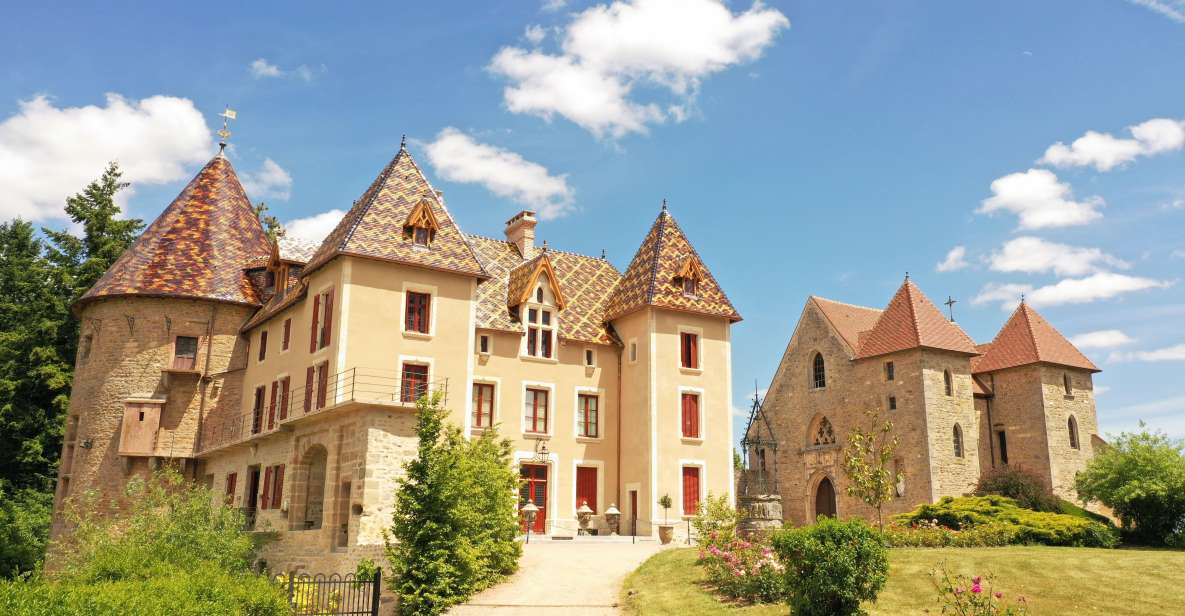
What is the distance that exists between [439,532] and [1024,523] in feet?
54.4

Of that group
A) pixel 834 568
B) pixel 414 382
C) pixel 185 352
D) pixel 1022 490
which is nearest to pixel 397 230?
pixel 414 382

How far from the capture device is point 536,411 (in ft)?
101

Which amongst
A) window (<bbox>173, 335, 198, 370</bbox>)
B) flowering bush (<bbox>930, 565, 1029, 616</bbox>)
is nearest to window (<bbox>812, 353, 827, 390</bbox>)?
flowering bush (<bbox>930, 565, 1029, 616</bbox>)

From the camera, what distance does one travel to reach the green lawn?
643 inches

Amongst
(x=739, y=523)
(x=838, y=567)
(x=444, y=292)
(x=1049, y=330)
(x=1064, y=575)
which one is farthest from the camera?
(x=1049, y=330)

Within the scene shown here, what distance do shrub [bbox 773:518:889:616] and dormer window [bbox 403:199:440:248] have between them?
1564 centimetres

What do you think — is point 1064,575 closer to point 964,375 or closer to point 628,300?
point 628,300

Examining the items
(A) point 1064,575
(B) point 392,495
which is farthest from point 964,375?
(B) point 392,495

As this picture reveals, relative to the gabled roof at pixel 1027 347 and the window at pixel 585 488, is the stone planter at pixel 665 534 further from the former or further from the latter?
the gabled roof at pixel 1027 347

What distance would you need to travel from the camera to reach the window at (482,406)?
97.5ft

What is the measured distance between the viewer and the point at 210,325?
3269 cm

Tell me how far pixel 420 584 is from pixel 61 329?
96.1ft

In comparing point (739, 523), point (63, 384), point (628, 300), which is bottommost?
point (739, 523)

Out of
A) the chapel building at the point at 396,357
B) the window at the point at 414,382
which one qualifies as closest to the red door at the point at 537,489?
the chapel building at the point at 396,357
